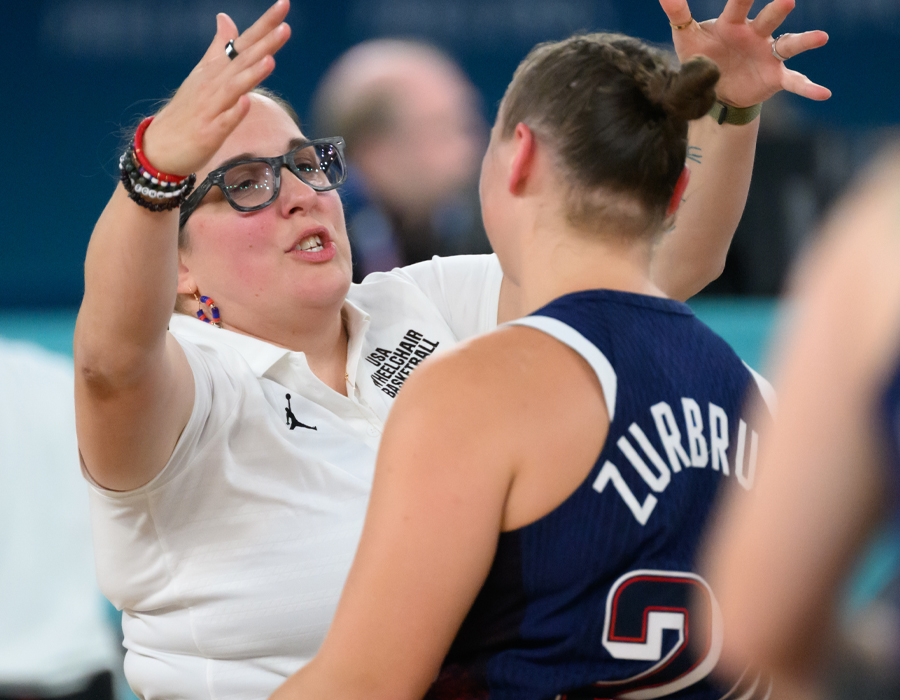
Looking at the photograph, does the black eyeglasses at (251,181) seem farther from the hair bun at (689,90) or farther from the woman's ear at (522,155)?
the hair bun at (689,90)

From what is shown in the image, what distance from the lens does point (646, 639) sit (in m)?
0.97

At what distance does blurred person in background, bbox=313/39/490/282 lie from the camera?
295 centimetres

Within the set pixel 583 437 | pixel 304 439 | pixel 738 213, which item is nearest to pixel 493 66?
pixel 738 213

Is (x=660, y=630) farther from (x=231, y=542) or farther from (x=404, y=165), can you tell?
(x=404, y=165)

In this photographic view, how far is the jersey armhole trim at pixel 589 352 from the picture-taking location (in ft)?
3.11

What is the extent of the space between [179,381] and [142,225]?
26 centimetres

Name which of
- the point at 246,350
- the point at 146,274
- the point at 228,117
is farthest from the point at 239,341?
the point at 228,117

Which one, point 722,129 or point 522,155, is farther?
point 722,129

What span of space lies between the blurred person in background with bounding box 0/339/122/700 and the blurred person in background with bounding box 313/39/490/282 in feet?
3.14

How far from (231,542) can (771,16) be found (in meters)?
1.15

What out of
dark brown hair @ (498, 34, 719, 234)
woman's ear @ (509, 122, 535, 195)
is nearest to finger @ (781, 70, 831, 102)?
dark brown hair @ (498, 34, 719, 234)

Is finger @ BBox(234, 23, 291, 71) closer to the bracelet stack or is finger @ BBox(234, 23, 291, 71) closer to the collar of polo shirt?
the bracelet stack

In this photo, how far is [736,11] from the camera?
1.52 m

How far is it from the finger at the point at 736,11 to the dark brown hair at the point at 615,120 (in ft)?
1.68
